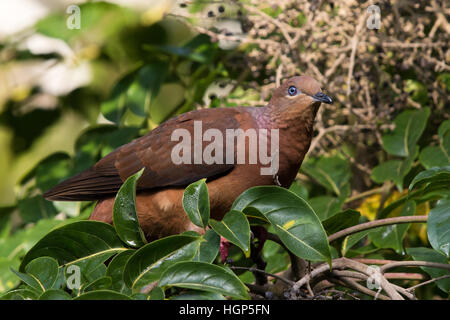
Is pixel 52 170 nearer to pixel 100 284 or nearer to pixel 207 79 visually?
pixel 207 79

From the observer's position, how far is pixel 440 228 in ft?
3.60

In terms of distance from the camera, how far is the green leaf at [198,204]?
1.08 metres

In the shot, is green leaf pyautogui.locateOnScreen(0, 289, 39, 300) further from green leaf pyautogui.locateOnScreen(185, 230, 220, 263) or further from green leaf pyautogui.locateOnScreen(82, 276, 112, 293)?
green leaf pyautogui.locateOnScreen(185, 230, 220, 263)

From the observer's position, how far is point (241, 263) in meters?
1.45

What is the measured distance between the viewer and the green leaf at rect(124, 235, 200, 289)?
1022 mm

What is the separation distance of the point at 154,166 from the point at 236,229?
600 millimetres

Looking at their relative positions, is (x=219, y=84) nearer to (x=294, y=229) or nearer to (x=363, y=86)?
(x=363, y=86)

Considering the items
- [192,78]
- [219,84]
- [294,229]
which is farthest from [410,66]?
[294,229]

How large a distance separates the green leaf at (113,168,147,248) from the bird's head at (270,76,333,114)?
54 cm

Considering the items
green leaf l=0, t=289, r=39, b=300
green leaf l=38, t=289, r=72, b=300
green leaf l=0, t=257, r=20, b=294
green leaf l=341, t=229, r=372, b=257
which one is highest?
green leaf l=38, t=289, r=72, b=300

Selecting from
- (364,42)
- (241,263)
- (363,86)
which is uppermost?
(364,42)

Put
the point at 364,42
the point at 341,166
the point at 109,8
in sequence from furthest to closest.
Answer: the point at 109,8 → the point at 341,166 → the point at 364,42

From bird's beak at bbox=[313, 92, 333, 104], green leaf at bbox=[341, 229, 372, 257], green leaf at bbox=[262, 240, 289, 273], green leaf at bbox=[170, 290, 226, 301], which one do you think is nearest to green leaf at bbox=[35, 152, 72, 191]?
green leaf at bbox=[262, 240, 289, 273]

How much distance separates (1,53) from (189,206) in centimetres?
180
